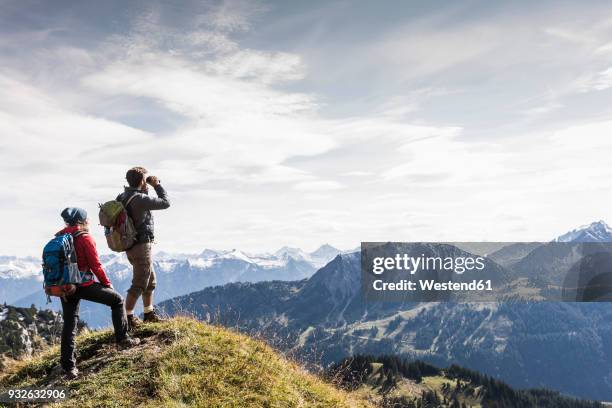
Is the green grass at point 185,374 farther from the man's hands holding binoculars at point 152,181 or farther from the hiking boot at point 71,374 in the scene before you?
the man's hands holding binoculars at point 152,181

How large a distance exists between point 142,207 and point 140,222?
0.47 metres

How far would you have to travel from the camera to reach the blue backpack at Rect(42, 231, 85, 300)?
11625 millimetres

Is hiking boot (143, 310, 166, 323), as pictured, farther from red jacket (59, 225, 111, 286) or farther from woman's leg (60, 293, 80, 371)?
red jacket (59, 225, 111, 286)

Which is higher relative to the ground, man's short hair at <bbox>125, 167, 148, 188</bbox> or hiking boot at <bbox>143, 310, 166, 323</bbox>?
man's short hair at <bbox>125, 167, 148, 188</bbox>

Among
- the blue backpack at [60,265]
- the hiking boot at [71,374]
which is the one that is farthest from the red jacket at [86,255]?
the hiking boot at [71,374]

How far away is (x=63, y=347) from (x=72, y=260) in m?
2.52

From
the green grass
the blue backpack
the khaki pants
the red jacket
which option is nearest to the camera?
the green grass

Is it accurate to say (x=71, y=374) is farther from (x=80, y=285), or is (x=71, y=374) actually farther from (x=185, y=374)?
(x=185, y=374)

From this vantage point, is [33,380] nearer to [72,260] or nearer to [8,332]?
[72,260]

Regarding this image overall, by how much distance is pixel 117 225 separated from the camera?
13391mm

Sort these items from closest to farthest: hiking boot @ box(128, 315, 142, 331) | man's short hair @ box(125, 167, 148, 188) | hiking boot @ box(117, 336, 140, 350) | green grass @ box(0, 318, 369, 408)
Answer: green grass @ box(0, 318, 369, 408), hiking boot @ box(117, 336, 140, 350), man's short hair @ box(125, 167, 148, 188), hiking boot @ box(128, 315, 142, 331)

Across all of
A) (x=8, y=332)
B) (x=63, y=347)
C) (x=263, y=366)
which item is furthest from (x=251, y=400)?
(x=8, y=332)

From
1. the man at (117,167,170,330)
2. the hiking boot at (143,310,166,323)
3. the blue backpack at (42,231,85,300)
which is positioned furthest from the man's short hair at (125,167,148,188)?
the hiking boot at (143,310,166,323)

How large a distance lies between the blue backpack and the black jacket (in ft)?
7.14
